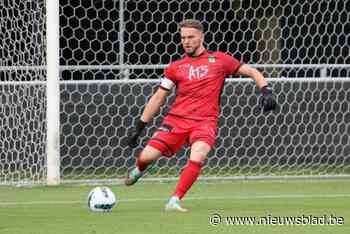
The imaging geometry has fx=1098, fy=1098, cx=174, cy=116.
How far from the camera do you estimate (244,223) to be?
8672mm

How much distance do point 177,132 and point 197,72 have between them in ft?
1.94

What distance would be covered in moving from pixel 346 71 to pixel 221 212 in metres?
6.02

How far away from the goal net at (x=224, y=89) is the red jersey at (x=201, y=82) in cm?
277

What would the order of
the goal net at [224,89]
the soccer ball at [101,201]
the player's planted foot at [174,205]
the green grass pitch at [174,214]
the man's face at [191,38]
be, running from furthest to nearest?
the goal net at [224,89], the man's face at [191,38], the player's planted foot at [174,205], the soccer ball at [101,201], the green grass pitch at [174,214]

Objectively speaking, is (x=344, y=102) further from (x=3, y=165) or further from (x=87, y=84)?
(x=3, y=165)

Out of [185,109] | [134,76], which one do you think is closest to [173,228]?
[185,109]

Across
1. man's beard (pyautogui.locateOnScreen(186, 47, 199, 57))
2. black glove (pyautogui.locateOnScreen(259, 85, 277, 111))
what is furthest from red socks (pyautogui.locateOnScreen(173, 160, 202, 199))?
man's beard (pyautogui.locateOnScreen(186, 47, 199, 57))

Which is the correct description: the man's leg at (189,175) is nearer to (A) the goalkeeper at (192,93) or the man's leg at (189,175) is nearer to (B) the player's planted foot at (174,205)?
(B) the player's planted foot at (174,205)

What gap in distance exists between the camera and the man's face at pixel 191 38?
10.1 meters

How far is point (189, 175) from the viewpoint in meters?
9.74

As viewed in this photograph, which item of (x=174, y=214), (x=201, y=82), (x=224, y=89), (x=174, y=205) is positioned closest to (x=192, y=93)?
(x=201, y=82)

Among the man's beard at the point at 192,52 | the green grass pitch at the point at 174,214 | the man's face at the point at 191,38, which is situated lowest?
the green grass pitch at the point at 174,214

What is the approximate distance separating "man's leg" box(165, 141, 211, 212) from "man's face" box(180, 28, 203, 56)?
911 millimetres

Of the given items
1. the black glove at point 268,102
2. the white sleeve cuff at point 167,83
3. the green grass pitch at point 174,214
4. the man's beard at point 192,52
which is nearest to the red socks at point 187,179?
the green grass pitch at point 174,214
